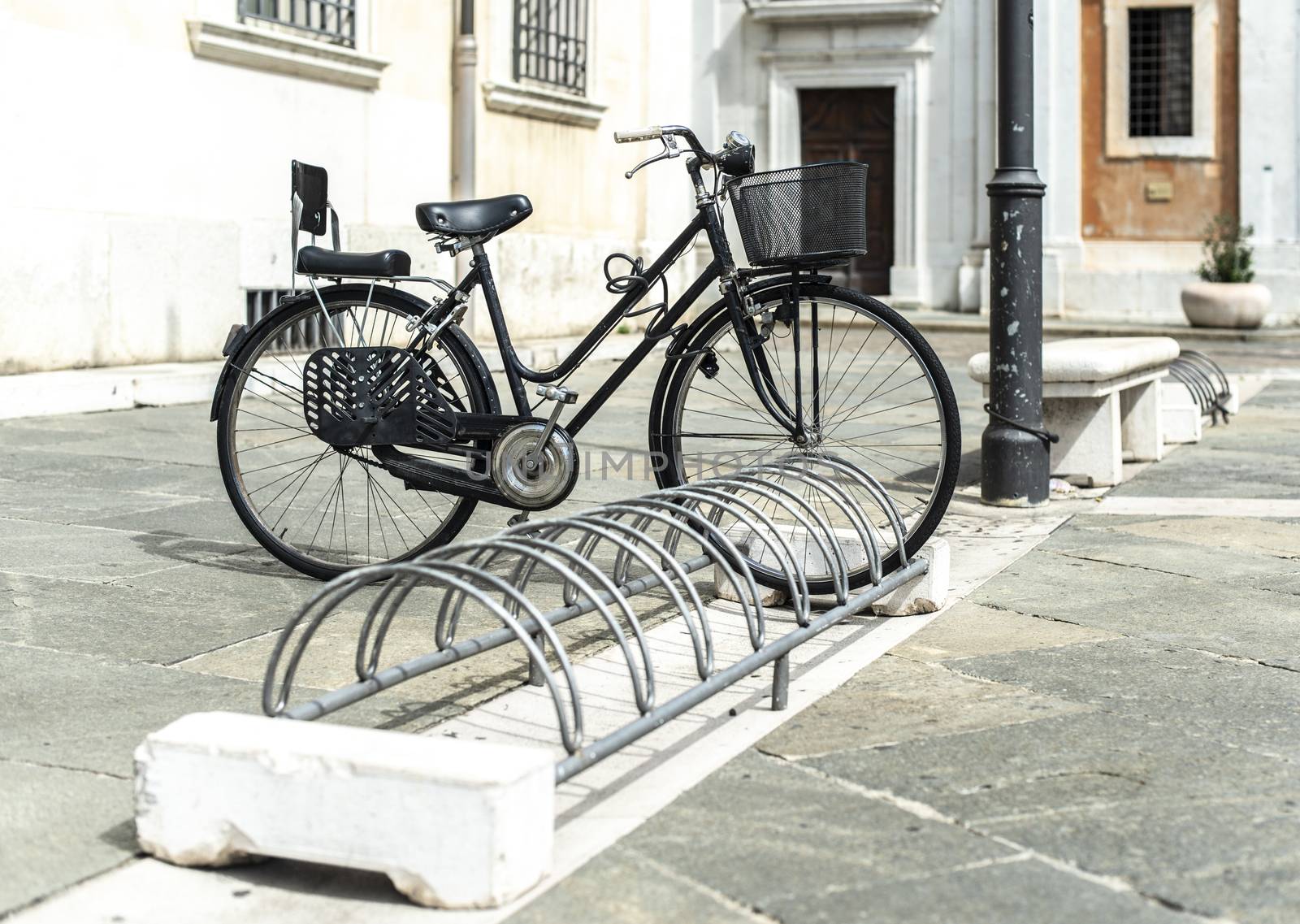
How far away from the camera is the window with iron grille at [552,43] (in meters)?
15.3

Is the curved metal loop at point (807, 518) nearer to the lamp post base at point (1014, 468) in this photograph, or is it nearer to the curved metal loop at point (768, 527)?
the curved metal loop at point (768, 527)

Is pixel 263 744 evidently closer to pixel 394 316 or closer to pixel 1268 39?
pixel 394 316

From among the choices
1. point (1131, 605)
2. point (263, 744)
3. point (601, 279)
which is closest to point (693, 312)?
point (1131, 605)

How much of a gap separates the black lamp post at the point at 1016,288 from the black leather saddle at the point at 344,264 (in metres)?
2.59

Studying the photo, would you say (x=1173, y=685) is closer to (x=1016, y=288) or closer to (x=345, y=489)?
(x=1016, y=288)

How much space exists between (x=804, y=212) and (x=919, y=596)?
1072mm

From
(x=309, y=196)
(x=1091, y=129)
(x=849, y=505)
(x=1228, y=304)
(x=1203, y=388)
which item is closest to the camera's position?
(x=849, y=505)

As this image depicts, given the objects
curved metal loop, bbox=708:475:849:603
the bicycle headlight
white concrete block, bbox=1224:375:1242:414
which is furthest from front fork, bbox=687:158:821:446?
white concrete block, bbox=1224:375:1242:414

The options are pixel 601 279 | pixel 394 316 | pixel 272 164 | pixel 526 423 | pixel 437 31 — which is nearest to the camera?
pixel 526 423

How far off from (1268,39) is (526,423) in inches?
859

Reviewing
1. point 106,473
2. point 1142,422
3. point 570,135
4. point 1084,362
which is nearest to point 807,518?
point 1084,362

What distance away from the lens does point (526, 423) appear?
4.68 metres

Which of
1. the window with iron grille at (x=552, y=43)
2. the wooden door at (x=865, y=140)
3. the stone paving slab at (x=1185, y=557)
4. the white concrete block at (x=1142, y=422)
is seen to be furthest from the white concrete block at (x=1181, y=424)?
the wooden door at (x=865, y=140)

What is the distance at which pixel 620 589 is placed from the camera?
379cm
